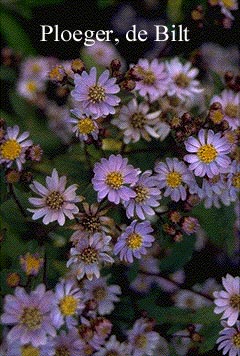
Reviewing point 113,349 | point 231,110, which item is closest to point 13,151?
point 113,349

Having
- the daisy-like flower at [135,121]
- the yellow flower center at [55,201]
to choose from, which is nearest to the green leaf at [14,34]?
the daisy-like flower at [135,121]

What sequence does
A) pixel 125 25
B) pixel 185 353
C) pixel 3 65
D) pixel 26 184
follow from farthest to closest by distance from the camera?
pixel 125 25, pixel 3 65, pixel 185 353, pixel 26 184

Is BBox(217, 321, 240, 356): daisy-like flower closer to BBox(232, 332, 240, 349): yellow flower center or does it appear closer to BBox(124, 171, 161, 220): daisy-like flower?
BBox(232, 332, 240, 349): yellow flower center

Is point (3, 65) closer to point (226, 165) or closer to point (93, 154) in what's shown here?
point (93, 154)

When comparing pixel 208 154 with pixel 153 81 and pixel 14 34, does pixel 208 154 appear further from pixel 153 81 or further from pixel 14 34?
pixel 14 34

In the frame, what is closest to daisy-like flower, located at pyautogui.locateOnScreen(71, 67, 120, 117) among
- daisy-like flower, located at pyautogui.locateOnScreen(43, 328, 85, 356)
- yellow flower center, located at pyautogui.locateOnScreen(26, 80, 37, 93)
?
daisy-like flower, located at pyautogui.locateOnScreen(43, 328, 85, 356)

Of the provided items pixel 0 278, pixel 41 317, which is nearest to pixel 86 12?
pixel 0 278

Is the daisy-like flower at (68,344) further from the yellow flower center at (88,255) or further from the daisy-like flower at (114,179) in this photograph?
the daisy-like flower at (114,179)
